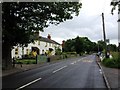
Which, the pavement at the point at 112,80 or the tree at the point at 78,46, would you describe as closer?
the pavement at the point at 112,80

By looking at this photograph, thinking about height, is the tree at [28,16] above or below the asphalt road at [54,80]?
above

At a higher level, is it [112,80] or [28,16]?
[28,16]

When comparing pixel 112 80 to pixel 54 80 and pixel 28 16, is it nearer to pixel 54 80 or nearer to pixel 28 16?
pixel 54 80

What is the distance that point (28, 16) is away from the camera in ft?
100

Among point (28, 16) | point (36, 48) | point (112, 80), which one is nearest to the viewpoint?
point (112, 80)

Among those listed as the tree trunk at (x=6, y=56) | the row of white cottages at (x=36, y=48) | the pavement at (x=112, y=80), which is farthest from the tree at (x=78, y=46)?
the pavement at (x=112, y=80)

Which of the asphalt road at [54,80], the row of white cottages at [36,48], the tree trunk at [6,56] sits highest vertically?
the row of white cottages at [36,48]

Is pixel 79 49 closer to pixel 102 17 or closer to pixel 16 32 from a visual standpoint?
pixel 102 17

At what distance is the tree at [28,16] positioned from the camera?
1152 inches

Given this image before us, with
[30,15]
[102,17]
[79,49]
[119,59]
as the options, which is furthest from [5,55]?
[79,49]

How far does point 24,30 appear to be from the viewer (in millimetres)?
32094

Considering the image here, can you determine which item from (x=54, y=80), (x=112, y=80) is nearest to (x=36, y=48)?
(x=54, y=80)

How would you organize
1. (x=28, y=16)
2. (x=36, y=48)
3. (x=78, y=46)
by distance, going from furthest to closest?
(x=78, y=46) < (x=36, y=48) < (x=28, y=16)

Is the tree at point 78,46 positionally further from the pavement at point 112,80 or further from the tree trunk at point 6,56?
the pavement at point 112,80
